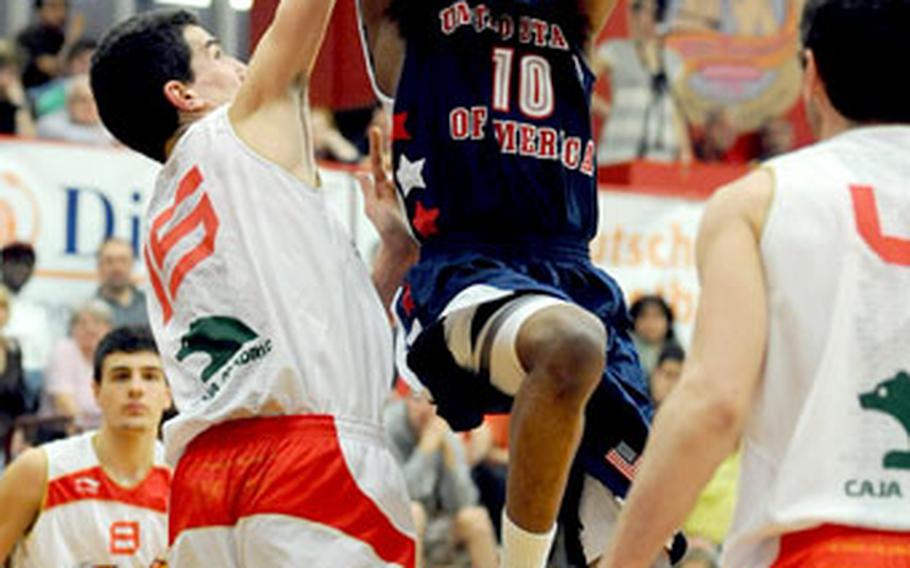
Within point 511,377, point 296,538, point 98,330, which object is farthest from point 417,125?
point 98,330

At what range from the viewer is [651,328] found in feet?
41.1

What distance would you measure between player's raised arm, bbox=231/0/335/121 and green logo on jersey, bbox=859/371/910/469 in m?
2.09

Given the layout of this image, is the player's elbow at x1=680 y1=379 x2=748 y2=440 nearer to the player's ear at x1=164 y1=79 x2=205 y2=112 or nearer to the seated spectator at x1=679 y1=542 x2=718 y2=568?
the player's ear at x1=164 y1=79 x2=205 y2=112

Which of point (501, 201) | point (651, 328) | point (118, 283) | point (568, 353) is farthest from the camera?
point (651, 328)

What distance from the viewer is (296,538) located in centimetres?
516

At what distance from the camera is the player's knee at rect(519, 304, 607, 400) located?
16.0 ft

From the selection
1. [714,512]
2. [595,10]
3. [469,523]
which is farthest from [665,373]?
[595,10]

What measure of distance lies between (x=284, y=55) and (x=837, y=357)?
211 cm

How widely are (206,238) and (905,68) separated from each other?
2220 millimetres

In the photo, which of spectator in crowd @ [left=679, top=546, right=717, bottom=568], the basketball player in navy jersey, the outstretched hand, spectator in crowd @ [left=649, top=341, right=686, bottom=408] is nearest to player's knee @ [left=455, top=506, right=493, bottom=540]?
spectator in crowd @ [left=679, top=546, right=717, bottom=568]

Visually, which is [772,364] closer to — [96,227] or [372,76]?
[372,76]

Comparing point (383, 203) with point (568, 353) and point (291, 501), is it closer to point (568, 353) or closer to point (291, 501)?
point (291, 501)

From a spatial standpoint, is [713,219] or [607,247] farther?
[607,247]

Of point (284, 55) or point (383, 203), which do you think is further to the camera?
point (383, 203)
